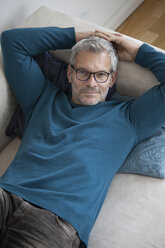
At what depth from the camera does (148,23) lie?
2.74 metres

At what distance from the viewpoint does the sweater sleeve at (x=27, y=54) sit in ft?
5.08

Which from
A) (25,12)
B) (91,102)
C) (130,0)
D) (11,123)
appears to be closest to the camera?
(91,102)

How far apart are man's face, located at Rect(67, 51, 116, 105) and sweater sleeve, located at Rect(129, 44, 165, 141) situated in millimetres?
159

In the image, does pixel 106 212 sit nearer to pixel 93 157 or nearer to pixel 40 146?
pixel 93 157

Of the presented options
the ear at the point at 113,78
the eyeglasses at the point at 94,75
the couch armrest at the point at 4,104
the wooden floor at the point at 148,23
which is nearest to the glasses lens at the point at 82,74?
the eyeglasses at the point at 94,75

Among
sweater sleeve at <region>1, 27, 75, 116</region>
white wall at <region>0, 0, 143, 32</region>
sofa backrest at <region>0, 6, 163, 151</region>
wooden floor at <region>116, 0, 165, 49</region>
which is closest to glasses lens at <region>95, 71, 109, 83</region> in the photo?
sofa backrest at <region>0, 6, 163, 151</region>

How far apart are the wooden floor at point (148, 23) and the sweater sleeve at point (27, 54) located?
4.12 feet

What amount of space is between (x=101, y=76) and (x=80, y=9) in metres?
1.08

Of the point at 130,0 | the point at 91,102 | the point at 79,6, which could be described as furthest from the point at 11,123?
the point at 130,0

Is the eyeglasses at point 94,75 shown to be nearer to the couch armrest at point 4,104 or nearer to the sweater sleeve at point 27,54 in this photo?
the sweater sleeve at point 27,54

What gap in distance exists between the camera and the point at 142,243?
118 centimetres

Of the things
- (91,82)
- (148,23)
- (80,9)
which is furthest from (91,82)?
(148,23)

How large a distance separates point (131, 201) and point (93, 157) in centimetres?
26

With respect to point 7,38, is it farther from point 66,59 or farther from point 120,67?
point 120,67
